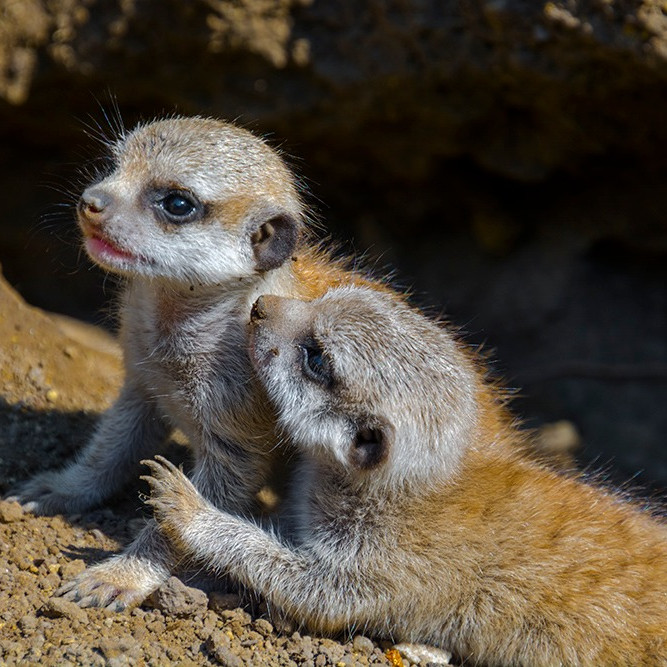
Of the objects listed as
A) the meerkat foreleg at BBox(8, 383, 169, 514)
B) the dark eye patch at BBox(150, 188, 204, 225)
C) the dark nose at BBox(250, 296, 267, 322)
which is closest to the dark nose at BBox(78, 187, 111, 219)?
the dark eye patch at BBox(150, 188, 204, 225)

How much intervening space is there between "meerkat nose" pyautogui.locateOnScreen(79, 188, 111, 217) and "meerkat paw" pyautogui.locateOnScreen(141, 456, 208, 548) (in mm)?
1091

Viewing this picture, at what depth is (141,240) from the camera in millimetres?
3877

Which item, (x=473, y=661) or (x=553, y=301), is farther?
(x=553, y=301)

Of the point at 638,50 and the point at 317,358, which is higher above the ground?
the point at 638,50

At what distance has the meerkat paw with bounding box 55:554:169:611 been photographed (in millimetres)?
3789

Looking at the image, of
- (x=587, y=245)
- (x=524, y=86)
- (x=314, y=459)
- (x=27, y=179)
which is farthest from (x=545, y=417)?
(x=27, y=179)

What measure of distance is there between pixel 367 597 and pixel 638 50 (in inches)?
154

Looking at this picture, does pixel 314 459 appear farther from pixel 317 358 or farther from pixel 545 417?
pixel 545 417

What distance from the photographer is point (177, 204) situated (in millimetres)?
3955

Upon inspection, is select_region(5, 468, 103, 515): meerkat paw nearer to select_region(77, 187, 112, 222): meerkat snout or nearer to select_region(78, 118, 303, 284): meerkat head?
select_region(78, 118, 303, 284): meerkat head

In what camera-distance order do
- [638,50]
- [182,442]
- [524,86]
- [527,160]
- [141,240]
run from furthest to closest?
1. [527,160]
2. [524,86]
3. [638,50]
4. [182,442]
5. [141,240]

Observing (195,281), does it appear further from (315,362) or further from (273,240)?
(315,362)

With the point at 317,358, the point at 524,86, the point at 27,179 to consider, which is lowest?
the point at 27,179

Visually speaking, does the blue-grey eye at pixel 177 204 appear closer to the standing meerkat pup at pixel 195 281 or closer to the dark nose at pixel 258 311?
the standing meerkat pup at pixel 195 281
